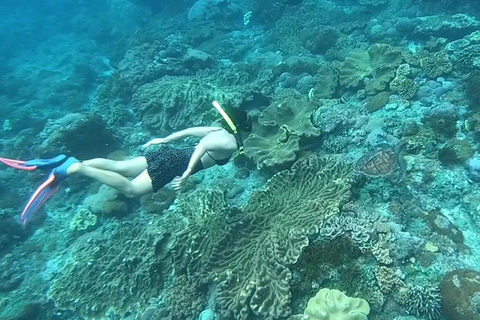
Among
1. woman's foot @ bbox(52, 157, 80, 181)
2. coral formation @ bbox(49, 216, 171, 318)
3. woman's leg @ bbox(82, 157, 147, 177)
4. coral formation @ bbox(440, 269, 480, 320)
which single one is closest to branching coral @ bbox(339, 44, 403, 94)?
coral formation @ bbox(440, 269, 480, 320)

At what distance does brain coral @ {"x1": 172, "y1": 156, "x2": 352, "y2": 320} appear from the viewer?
16.1 feet

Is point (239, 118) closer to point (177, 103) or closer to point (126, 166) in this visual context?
point (126, 166)

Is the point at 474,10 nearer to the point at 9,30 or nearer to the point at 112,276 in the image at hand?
the point at 112,276

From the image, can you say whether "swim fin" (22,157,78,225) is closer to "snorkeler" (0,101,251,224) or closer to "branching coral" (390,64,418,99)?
"snorkeler" (0,101,251,224)

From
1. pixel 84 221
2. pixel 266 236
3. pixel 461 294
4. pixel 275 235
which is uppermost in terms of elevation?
pixel 275 235

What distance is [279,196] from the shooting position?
20.6ft

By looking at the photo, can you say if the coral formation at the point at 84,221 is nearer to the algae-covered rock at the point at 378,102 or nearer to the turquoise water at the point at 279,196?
the turquoise water at the point at 279,196

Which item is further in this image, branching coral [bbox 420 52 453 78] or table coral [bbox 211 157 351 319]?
branching coral [bbox 420 52 453 78]

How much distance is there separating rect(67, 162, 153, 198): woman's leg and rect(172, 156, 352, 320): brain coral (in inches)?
48.4

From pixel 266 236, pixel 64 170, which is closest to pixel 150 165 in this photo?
pixel 64 170

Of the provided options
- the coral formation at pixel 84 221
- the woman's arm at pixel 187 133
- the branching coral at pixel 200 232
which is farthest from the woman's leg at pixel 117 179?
the coral formation at pixel 84 221

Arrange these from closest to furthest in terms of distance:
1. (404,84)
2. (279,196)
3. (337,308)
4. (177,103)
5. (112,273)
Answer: (337,308)
(279,196)
(112,273)
(404,84)
(177,103)

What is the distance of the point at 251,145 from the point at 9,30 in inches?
1475

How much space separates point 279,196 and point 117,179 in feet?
9.97
